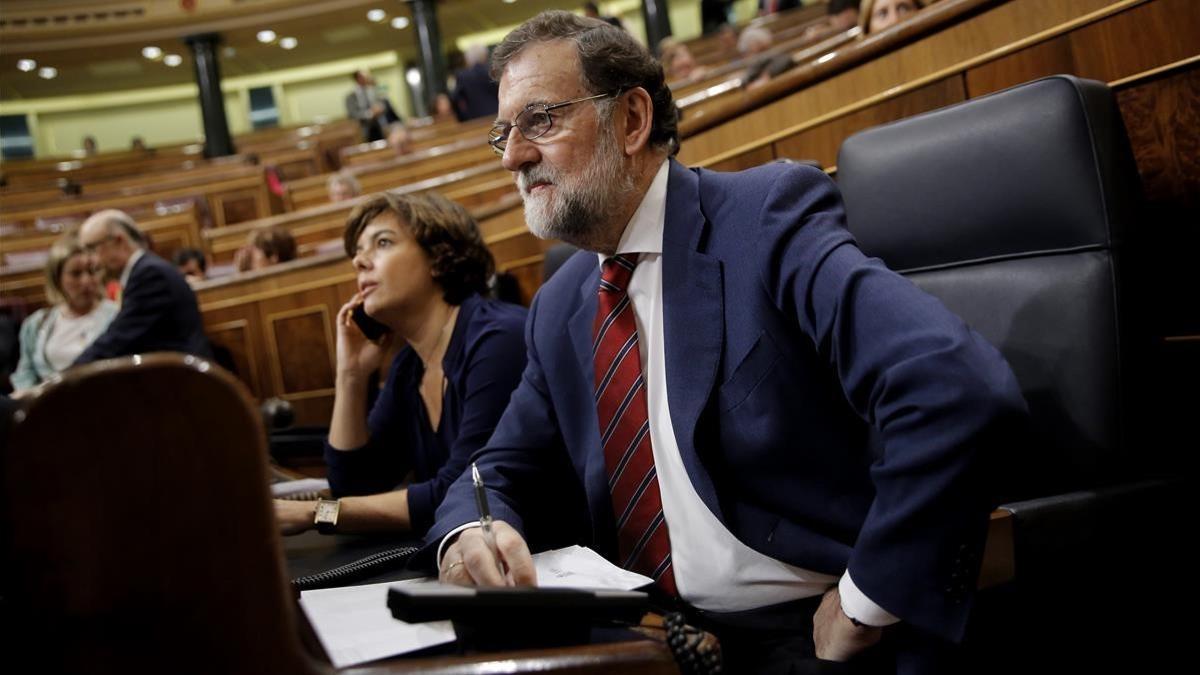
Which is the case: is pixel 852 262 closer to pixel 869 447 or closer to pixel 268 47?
Result: pixel 869 447

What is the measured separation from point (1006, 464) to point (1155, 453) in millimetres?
339

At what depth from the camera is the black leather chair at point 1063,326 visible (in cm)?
80

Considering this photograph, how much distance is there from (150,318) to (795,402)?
2.33 meters

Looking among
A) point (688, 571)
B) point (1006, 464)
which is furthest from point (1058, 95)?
point (688, 571)

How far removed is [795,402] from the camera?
31.8 inches

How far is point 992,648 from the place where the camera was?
2.55 ft

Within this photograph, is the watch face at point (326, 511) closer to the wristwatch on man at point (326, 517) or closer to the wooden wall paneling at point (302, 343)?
the wristwatch on man at point (326, 517)

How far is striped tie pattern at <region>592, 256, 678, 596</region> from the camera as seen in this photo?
86cm

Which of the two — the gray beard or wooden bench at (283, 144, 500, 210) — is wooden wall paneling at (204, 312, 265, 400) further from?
the gray beard

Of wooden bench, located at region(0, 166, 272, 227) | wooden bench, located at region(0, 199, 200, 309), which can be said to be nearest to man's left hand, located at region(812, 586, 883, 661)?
wooden bench, located at region(0, 199, 200, 309)

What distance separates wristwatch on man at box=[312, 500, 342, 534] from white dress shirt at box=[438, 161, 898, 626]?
0.55 metres

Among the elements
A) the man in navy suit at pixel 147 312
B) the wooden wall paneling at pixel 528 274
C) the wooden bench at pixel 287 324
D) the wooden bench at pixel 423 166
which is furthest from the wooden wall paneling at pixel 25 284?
the wooden wall paneling at pixel 528 274

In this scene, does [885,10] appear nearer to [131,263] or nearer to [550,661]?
[550,661]

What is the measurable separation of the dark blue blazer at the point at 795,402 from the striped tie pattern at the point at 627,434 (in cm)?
2
